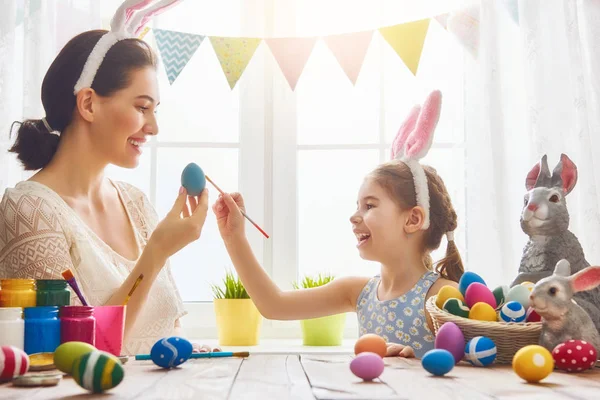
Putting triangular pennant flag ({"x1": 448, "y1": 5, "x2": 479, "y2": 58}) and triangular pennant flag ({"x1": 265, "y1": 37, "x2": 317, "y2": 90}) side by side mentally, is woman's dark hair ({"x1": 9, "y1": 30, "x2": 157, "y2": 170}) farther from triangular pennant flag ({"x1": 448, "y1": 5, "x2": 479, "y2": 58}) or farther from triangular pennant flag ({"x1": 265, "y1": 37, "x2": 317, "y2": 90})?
triangular pennant flag ({"x1": 448, "y1": 5, "x2": 479, "y2": 58})

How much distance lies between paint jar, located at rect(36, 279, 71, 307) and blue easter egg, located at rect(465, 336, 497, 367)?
0.63 meters

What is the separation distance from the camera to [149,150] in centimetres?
238

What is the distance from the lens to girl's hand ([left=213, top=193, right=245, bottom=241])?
1754mm

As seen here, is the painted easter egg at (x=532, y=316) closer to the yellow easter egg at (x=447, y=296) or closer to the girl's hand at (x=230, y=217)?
the yellow easter egg at (x=447, y=296)

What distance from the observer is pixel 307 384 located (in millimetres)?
839

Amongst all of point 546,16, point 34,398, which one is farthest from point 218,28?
point 34,398

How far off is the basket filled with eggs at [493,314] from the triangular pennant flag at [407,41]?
1094mm

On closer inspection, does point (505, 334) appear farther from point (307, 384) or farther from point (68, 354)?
point (68, 354)

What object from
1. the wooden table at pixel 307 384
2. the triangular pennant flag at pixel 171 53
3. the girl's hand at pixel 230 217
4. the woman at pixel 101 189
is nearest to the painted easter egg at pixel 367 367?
the wooden table at pixel 307 384

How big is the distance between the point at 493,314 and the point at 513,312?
37 millimetres

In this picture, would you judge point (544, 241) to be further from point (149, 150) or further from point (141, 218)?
point (149, 150)

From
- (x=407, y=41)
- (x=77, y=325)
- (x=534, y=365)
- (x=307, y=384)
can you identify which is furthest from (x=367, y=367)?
(x=407, y=41)

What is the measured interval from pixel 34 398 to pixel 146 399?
0.39 feet

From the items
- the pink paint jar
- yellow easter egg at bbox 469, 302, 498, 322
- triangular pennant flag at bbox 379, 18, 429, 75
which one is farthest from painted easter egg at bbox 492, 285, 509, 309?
triangular pennant flag at bbox 379, 18, 429, 75
